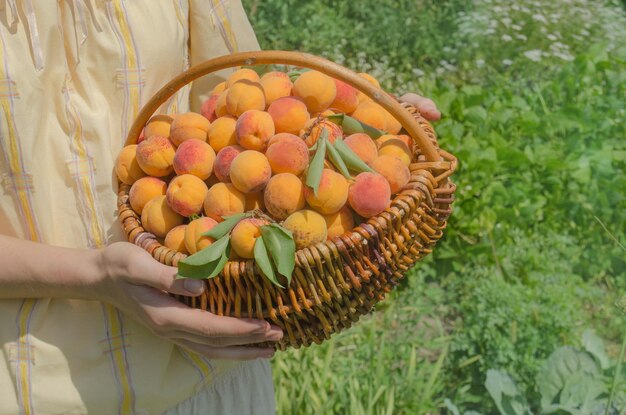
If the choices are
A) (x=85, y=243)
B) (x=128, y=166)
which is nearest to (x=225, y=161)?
(x=128, y=166)

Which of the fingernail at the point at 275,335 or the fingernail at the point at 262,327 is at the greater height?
the fingernail at the point at 262,327

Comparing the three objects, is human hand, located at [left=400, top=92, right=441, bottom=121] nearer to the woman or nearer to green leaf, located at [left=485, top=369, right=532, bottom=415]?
the woman

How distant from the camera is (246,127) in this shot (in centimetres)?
111

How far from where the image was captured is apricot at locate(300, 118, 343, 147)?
3.73ft

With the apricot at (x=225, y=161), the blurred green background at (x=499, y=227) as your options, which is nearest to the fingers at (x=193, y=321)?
the apricot at (x=225, y=161)

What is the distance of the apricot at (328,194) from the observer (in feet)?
3.43

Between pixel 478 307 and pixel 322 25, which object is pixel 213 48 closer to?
pixel 478 307

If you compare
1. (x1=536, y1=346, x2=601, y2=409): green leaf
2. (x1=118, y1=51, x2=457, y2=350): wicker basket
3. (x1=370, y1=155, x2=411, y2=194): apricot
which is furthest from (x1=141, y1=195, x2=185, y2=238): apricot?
(x1=536, y1=346, x2=601, y2=409): green leaf

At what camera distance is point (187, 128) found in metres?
1.15

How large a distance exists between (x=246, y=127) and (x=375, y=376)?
1.24 meters

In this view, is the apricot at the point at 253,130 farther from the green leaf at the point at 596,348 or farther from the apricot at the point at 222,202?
the green leaf at the point at 596,348

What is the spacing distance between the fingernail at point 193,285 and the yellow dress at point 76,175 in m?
0.21

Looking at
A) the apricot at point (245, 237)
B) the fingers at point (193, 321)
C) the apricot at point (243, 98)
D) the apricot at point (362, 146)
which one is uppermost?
the apricot at point (243, 98)

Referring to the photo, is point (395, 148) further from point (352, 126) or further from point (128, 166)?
point (128, 166)
